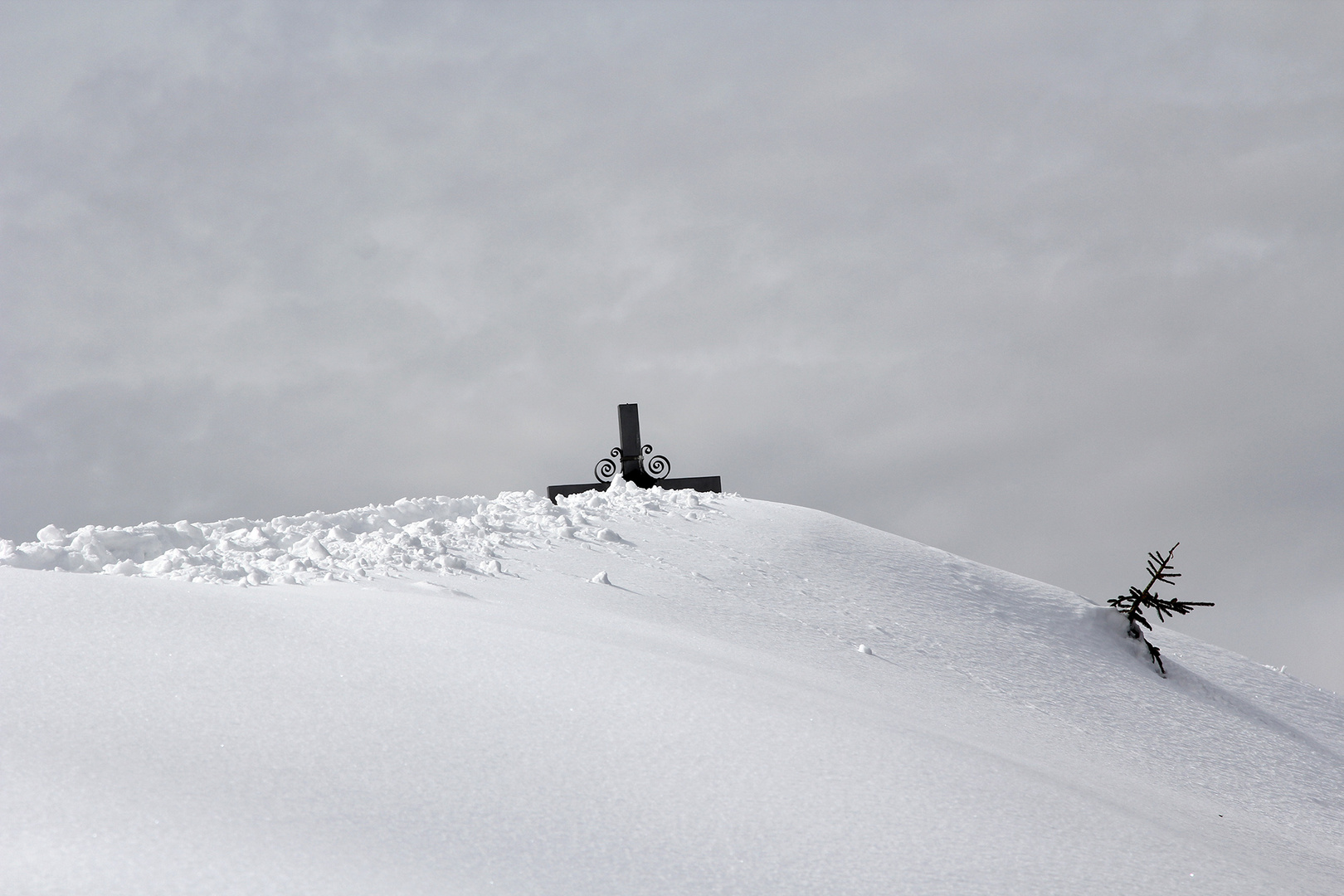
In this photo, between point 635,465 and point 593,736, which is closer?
point 593,736

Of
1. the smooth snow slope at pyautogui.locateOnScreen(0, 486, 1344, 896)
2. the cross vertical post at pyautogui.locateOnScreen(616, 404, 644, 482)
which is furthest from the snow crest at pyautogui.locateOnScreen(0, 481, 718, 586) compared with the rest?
the cross vertical post at pyautogui.locateOnScreen(616, 404, 644, 482)

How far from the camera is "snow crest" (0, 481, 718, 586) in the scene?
500 cm

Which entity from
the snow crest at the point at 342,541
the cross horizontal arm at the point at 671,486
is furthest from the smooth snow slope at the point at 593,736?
the cross horizontal arm at the point at 671,486

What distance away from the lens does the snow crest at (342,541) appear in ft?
16.4

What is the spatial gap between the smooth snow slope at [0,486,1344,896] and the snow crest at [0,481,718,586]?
0.10ft


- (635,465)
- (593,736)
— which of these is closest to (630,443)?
(635,465)

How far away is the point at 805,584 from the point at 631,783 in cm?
286

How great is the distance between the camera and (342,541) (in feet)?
18.6

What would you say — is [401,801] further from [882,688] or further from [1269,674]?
[1269,674]

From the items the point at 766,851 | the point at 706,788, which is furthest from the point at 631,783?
the point at 766,851

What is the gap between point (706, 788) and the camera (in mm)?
2787

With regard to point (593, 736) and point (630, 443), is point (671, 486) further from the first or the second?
point (593, 736)

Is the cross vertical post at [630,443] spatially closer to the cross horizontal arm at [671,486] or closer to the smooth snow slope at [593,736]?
→ the cross horizontal arm at [671,486]

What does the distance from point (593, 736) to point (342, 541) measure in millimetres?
3103
